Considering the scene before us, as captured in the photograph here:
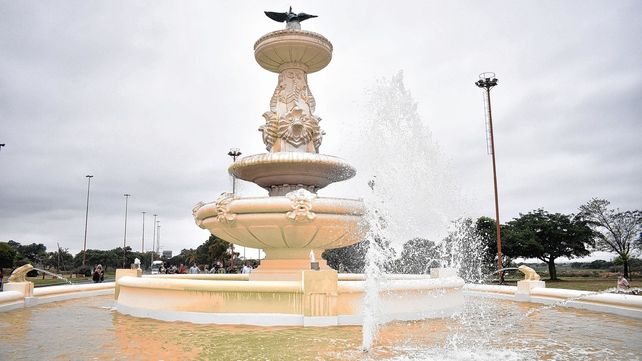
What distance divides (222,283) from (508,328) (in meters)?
5.08

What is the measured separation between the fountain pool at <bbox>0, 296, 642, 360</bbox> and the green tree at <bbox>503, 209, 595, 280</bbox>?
31.4 m

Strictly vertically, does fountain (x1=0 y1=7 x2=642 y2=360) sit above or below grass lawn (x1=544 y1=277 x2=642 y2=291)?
above

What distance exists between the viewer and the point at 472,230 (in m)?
→ 42.8

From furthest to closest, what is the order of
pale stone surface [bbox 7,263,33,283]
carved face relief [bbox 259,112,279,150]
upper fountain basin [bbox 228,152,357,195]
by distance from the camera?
carved face relief [bbox 259,112,279,150], upper fountain basin [bbox 228,152,357,195], pale stone surface [bbox 7,263,33,283]

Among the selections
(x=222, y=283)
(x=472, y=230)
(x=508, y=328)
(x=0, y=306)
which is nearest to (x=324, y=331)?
(x=222, y=283)

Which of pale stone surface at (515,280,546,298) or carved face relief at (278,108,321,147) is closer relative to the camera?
pale stone surface at (515,280,546,298)

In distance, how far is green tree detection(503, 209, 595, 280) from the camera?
39028 mm

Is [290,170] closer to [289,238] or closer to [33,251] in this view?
[289,238]

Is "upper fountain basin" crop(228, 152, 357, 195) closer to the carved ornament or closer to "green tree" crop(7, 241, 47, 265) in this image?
the carved ornament

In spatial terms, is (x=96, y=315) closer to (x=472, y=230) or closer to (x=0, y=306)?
(x=0, y=306)

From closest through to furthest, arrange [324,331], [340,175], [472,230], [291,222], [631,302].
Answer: [324,331] → [631,302] → [291,222] → [340,175] → [472,230]

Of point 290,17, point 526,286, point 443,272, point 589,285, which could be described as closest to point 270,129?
point 290,17

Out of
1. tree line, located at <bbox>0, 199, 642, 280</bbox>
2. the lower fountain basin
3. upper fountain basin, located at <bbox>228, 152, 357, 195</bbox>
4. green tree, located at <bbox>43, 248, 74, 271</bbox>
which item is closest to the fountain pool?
the lower fountain basin

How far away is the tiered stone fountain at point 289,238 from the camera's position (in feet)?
27.6
